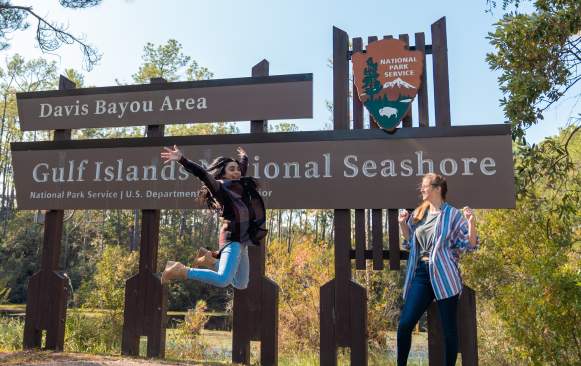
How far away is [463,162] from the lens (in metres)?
4.93

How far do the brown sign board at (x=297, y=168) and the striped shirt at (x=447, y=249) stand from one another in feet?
3.60

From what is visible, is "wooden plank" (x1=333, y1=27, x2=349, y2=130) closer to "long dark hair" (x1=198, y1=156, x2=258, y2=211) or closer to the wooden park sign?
the wooden park sign

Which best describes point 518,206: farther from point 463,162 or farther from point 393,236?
point 393,236

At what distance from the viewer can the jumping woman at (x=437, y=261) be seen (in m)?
3.73

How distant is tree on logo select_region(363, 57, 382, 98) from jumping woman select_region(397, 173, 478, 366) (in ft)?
5.07

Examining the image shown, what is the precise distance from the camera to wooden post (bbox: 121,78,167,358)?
17.9ft

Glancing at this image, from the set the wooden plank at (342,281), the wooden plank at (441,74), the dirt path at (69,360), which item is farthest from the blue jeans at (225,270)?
the wooden plank at (441,74)

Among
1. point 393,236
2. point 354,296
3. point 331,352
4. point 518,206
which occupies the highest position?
point 518,206

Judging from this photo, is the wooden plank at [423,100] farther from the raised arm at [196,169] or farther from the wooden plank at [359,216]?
the raised arm at [196,169]

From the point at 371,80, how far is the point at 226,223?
8.24 ft

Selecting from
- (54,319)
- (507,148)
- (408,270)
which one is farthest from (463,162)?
(54,319)

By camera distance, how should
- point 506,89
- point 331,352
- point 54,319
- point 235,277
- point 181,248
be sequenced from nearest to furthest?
1. point 235,277
2. point 331,352
3. point 506,89
4. point 54,319
5. point 181,248

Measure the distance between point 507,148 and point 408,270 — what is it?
1772 mm

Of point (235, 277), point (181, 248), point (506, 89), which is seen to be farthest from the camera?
point (181, 248)
